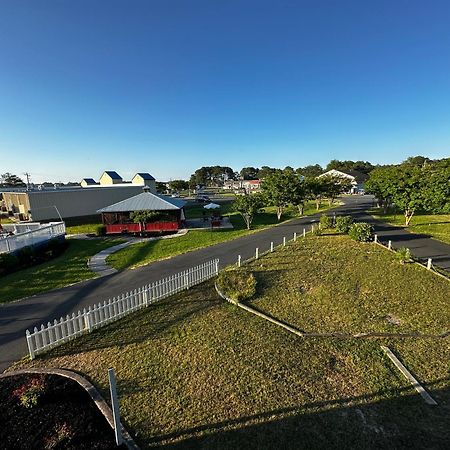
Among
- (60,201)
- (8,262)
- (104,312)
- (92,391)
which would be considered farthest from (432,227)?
(60,201)

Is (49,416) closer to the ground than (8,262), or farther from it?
closer to the ground

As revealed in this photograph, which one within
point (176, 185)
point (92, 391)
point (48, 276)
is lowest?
point (92, 391)

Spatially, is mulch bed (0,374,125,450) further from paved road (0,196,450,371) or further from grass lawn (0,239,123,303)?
grass lawn (0,239,123,303)

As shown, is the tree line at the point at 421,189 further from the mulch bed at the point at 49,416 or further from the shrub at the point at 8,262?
the shrub at the point at 8,262

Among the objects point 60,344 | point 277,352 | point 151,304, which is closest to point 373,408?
point 277,352

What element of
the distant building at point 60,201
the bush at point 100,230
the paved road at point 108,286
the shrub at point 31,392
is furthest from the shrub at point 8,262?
the distant building at point 60,201

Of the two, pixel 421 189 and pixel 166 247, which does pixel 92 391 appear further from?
pixel 421 189

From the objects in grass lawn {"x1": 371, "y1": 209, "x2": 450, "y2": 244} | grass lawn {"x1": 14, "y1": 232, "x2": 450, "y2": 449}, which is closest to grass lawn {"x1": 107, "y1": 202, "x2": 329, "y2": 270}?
grass lawn {"x1": 14, "y1": 232, "x2": 450, "y2": 449}
